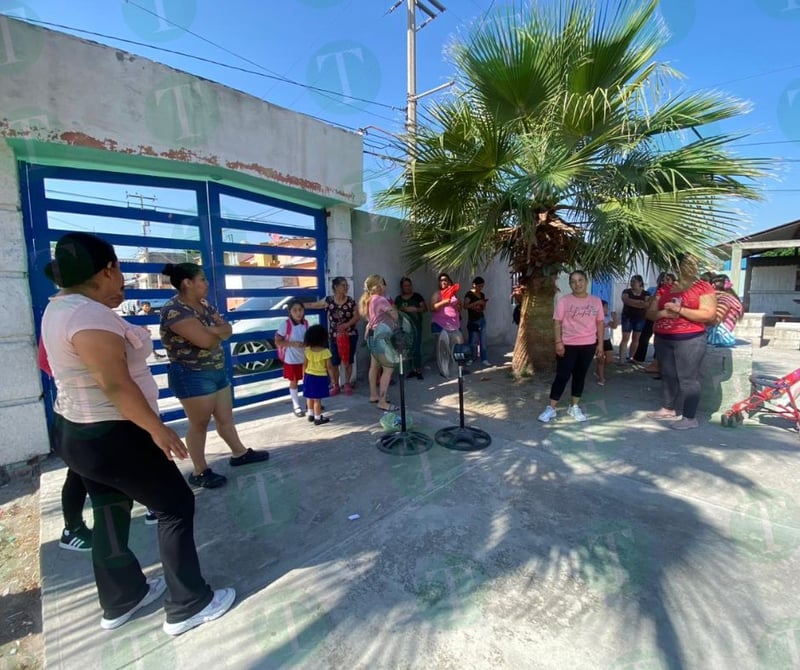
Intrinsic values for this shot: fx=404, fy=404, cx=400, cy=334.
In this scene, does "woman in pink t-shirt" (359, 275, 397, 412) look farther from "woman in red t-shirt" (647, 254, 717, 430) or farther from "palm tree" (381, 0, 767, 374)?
"woman in red t-shirt" (647, 254, 717, 430)

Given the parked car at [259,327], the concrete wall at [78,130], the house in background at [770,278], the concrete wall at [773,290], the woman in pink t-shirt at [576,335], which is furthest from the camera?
the concrete wall at [773,290]

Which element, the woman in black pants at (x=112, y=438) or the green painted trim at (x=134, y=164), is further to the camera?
the green painted trim at (x=134, y=164)

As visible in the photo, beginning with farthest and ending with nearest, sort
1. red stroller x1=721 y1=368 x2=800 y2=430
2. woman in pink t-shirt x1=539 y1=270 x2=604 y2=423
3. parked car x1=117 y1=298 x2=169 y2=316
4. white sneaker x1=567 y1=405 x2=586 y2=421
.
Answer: parked car x1=117 y1=298 x2=169 y2=316 < white sneaker x1=567 y1=405 x2=586 y2=421 < woman in pink t-shirt x1=539 y1=270 x2=604 y2=423 < red stroller x1=721 y1=368 x2=800 y2=430

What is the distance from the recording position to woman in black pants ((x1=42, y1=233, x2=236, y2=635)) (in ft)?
5.45

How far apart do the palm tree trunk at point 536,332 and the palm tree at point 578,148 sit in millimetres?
953

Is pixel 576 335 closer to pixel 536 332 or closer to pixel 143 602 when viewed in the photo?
pixel 536 332

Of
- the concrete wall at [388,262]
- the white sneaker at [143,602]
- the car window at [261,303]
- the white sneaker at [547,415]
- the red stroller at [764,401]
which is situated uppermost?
the concrete wall at [388,262]

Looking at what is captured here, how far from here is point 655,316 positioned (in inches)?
173

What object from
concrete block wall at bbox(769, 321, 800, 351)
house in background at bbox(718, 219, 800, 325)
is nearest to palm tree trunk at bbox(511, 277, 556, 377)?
concrete block wall at bbox(769, 321, 800, 351)

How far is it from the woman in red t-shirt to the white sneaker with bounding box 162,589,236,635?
4.37 metres

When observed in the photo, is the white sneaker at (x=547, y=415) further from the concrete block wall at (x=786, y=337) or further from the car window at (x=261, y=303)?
the concrete block wall at (x=786, y=337)

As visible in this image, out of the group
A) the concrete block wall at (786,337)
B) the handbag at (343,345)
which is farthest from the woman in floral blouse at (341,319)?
the concrete block wall at (786,337)

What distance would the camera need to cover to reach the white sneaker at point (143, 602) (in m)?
1.96

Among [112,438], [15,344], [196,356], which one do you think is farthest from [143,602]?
[15,344]
